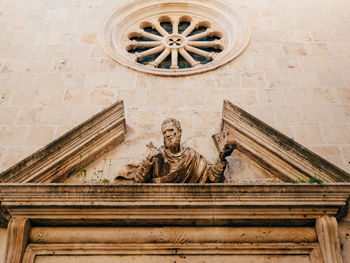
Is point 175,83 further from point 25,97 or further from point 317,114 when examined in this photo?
point 25,97

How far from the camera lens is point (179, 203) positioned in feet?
15.7

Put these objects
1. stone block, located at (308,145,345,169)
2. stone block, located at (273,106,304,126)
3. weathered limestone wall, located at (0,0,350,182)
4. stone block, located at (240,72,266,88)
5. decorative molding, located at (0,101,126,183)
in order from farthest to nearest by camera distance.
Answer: stone block, located at (240,72,266,88)
stone block, located at (273,106,304,126)
weathered limestone wall, located at (0,0,350,182)
stone block, located at (308,145,345,169)
decorative molding, located at (0,101,126,183)

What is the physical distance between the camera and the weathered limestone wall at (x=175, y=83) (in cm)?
617

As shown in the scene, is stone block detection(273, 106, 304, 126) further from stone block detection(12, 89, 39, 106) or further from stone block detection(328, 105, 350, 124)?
stone block detection(12, 89, 39, 106)

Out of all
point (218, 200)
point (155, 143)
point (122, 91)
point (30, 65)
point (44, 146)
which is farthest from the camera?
point (30, 65)

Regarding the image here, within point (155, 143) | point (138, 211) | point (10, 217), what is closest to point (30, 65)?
point (155, 143)

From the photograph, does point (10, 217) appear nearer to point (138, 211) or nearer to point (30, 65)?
point (138, 211)

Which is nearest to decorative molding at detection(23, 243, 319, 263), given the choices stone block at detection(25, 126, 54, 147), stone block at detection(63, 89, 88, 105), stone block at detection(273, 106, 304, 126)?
stone block at detection(25, 126, 54, 147)

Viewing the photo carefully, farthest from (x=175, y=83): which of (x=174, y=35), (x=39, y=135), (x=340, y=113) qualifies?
(x=340, y=113)

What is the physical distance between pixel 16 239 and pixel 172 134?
78.8 inches

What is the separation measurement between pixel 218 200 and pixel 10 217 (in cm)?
216

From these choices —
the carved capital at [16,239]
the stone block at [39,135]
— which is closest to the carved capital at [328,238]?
the carved capital at [16,239]

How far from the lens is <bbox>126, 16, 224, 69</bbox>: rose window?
7738 millimetres

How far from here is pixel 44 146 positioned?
5645 mm
